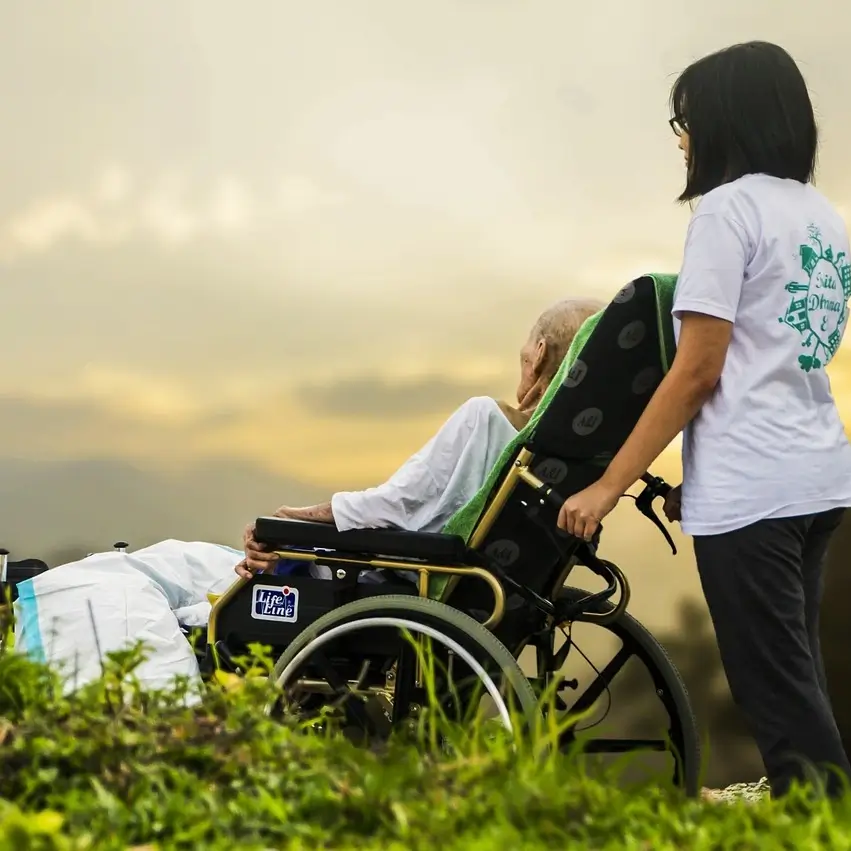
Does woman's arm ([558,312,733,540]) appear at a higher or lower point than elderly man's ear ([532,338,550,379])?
lower

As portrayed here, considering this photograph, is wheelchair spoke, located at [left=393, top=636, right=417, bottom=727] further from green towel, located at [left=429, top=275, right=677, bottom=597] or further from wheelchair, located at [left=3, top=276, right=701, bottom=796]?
green towel, located at [left=429, top=275, right=677, bottom=597]

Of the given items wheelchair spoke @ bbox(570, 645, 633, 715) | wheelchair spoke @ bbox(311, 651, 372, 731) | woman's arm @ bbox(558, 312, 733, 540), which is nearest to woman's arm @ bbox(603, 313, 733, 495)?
woman's arm @ bbox(558, 312, 733, 540)

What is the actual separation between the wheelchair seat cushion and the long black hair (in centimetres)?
86

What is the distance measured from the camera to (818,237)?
2.07 meters

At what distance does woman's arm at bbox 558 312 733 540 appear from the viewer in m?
2.01

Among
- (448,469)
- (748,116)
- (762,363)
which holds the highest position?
(748,116)

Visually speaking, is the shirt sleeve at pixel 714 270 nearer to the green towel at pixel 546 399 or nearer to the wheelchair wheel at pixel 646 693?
the green towel at pixel 546 399

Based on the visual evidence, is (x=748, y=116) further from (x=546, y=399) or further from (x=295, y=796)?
(x=295, y=796)

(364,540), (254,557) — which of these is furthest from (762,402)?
(254,557)

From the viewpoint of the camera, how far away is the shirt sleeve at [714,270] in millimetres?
1993

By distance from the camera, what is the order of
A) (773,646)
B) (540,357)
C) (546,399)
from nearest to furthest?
(773,646) → (546,399) → (540,357)

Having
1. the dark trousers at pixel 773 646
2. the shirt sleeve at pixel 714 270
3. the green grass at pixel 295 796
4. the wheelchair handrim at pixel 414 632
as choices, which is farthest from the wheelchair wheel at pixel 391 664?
the shirt sleeve at pixel 714 270

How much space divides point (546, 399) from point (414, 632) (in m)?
0.54

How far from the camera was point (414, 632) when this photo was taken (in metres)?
2.33
